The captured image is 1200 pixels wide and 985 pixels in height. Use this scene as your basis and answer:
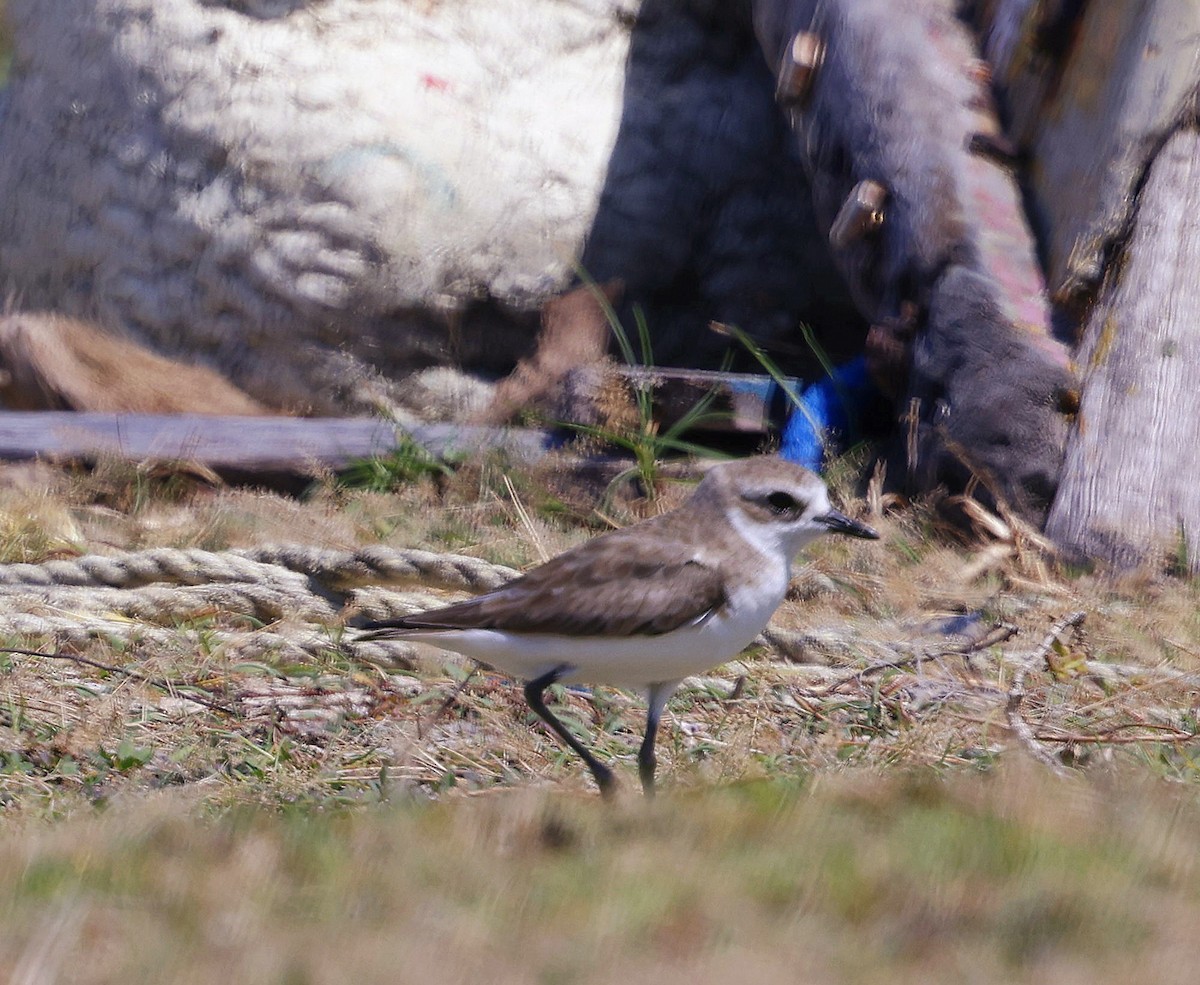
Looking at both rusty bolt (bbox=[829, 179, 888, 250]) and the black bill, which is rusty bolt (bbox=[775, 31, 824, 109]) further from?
the black bill

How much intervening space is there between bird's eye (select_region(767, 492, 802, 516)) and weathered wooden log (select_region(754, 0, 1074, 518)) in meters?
1.88

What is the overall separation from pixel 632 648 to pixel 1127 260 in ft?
9.32

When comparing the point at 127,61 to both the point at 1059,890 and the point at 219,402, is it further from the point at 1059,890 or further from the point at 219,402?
the point at 1059,890

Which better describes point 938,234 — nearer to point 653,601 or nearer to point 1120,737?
point 1120,737

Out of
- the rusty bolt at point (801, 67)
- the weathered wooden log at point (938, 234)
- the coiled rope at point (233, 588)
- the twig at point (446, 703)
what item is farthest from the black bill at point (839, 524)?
the rusty bolt at point (801, 67)

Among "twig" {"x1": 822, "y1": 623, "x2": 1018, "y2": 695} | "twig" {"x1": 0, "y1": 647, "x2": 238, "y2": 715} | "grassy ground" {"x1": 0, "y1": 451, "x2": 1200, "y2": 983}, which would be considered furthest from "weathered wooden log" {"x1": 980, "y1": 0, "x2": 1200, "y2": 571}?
"twig" {"x1": 0, "y1": 647, "x2": 238, "y2": 715}

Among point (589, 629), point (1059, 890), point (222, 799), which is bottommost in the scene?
point (222, 799)

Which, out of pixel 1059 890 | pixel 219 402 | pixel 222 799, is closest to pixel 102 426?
pixel 219 402

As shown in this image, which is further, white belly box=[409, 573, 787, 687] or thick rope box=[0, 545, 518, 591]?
thick rope box=[0, 545, 518, 591]

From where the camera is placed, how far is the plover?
3.06 meters

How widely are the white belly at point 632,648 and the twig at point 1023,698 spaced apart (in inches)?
24.5

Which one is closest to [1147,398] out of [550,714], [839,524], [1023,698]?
[1023,698]

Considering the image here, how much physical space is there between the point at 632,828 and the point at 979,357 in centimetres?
336

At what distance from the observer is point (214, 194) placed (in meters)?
7.15
